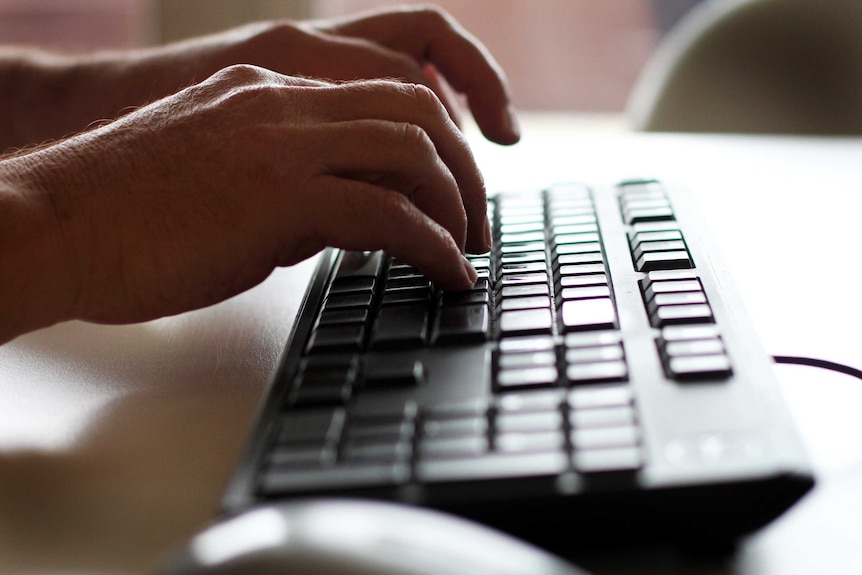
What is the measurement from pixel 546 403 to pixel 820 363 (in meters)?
Result: 0.21

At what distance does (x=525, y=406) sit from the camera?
375 millimetres

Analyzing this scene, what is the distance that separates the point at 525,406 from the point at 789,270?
356mm

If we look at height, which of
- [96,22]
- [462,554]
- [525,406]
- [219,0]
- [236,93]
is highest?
[96,22]

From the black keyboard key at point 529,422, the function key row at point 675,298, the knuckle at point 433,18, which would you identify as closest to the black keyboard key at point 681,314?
the function key row at point 675,298

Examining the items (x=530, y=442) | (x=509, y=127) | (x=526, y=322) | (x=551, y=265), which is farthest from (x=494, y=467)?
(x=509, y=127)

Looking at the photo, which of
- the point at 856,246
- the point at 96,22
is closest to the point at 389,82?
the point at 856,246

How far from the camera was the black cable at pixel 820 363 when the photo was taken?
0.49 metres

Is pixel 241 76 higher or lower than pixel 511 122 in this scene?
lower

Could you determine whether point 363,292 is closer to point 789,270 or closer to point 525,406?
point 525,406

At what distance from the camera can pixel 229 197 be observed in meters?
0.51

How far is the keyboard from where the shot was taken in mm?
329

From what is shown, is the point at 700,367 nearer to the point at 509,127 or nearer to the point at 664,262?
the point at 664,262

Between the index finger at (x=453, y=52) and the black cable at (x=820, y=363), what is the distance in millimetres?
379

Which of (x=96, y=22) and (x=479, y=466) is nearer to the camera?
(x=479, y=466)
